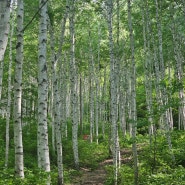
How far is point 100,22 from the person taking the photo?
74.3 feet

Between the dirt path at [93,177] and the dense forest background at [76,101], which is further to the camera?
the dirt path at [93,177]

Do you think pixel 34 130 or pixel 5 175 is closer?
pixel 5 175

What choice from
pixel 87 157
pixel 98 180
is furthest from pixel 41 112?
pixel 87 157

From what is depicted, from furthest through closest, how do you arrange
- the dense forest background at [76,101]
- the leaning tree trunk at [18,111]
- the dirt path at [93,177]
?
the dirt path at [93,177]
the dense forest background at [76,101]
the leaning tree trunk at [18,111]

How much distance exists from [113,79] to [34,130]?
37.0 ft

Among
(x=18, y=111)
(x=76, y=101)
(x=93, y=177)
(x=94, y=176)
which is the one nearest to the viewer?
(x=18, y=111)

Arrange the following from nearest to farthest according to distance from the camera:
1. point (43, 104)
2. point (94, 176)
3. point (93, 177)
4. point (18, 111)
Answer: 1. point (18, 111)
2. point (43, 104)
3. point (93, 177)
4. point (94, 176)

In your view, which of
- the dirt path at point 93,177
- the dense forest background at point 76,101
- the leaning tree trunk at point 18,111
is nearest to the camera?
the leaning tree trunk at point 18,111

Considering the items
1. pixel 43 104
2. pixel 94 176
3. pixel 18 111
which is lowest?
pixel 94 176

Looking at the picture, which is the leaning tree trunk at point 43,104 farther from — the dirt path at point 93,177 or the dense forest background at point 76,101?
the dirt path at point 93,177

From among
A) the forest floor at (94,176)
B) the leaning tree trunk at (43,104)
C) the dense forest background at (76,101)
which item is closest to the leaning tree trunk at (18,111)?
the dense forest background at (76,101)

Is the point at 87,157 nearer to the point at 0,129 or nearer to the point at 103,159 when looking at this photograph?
the point at 103,159

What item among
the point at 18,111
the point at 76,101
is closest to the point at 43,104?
the point at 18,111

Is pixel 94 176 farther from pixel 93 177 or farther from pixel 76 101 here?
pixel 76 101
